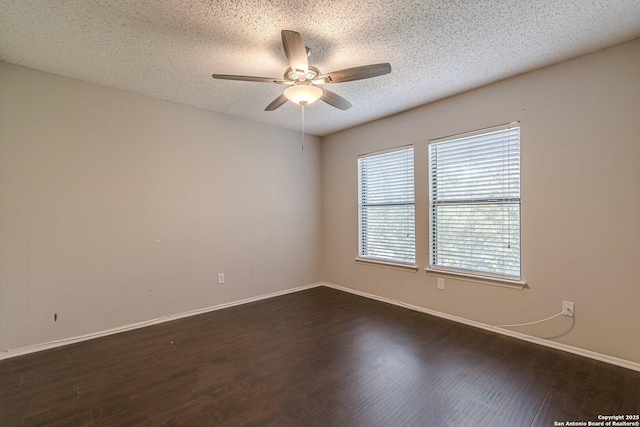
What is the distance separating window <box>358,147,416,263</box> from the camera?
353 cm

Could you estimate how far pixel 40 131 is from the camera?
8.09 feet

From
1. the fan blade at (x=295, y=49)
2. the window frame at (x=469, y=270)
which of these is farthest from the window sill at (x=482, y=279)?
the fan blade at (x=295, y=49)

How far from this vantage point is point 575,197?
91.3 inches

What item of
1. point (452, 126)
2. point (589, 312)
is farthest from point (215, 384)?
point (452, 126)

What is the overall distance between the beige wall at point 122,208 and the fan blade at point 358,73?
6.55 feet

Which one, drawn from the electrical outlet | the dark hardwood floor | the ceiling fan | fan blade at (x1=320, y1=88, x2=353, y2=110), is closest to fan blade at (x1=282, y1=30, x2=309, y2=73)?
the ceiling fan

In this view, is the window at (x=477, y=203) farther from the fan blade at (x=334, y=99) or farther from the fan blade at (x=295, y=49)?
the fan blade at (x=295, y=49)

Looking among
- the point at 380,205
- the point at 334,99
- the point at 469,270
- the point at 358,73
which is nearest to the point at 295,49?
the point at 358,73

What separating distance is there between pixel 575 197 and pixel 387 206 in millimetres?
1900

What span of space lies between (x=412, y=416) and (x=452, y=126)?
9.01 ft

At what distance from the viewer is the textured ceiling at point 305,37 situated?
176 centimetres

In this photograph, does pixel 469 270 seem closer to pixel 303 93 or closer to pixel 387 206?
pixel 387 206

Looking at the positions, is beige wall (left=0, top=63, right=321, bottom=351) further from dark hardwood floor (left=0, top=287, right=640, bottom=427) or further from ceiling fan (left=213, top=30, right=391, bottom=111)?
ceiling fan (left=213, top=30, right=391, bottom=111)

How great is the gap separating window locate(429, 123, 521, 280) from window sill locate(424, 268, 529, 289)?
0.04 m
